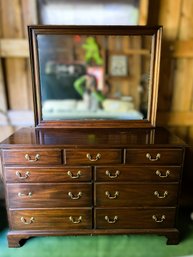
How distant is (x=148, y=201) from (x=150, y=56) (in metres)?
1.20

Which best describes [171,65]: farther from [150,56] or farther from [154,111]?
[154,111]

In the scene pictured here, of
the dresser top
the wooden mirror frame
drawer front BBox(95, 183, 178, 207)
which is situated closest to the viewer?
the dresser top

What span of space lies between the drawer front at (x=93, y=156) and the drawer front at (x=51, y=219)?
411 mm

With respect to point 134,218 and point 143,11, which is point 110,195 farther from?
point 143,11

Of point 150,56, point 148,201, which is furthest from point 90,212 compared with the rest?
point 150,56

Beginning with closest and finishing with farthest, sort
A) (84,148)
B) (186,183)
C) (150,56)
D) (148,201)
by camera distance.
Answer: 1. (84,148)
2. (148,201)
3. (150,56)
4. (186,183)

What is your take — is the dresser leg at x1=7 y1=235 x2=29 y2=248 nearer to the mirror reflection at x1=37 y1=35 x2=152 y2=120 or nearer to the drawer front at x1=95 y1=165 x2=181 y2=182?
the drawer front at x1=95 y1=165 x2=181 y2=182

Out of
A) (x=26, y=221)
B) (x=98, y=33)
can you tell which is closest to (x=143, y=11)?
(x=98, y=33)

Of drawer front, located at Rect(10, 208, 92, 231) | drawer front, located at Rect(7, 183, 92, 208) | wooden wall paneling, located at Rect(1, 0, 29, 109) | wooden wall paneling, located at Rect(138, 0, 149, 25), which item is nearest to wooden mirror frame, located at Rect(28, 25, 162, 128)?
wooden wall paneling, located at Rect(138, 0, 149, 25)

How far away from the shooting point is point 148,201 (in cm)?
174

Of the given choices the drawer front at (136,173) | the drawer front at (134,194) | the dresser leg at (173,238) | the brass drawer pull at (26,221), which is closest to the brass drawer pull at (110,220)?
the drawer front at (134,194)

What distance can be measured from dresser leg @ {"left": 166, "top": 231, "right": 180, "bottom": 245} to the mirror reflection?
Answer: 3.30 ft

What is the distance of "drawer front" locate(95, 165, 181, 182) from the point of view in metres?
1.65

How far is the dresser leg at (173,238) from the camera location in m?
1.83
